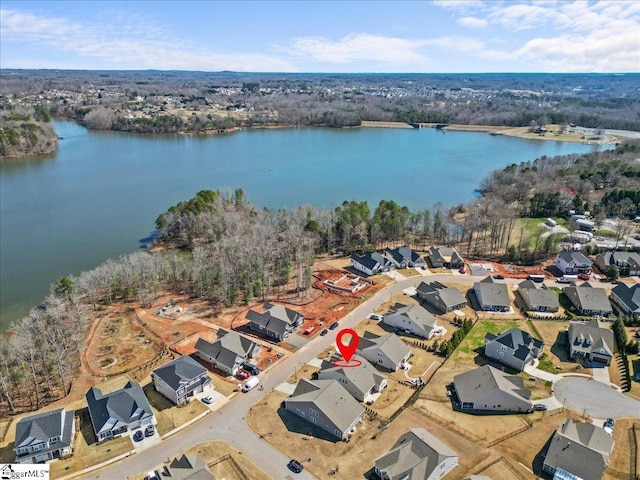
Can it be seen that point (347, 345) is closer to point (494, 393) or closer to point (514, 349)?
point (494, 393)

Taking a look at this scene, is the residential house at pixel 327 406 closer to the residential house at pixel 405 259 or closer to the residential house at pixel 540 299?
the residential house at pixel 540 299

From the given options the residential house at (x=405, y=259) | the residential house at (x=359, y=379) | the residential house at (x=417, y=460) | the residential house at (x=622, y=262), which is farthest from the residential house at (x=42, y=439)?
the residential house at (x=622, y=262)

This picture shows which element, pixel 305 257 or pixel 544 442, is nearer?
pixel 544 442

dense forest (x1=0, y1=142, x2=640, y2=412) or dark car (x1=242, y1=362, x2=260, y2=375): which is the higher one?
dense forest (x1=0, y1=142, x2=640, y2=412)

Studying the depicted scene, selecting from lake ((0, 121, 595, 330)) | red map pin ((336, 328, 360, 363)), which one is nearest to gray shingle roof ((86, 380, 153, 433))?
red map pin ((336, 328, 360, 363))

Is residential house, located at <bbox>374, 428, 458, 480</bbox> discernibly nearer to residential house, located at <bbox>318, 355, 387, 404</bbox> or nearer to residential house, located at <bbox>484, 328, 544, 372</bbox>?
residential house, located at <bbox>318, 355, 387, 404</bbox>

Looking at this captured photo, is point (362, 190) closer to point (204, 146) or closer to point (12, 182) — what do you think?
point (204, 146)

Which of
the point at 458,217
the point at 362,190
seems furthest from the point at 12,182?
the point at 458,217
